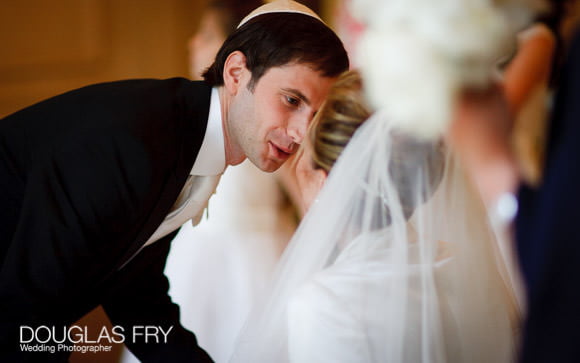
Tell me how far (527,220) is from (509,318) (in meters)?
0.68

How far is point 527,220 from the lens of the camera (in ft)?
2.15

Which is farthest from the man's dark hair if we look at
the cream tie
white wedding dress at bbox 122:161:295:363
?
white wedding dress at bbox 122:161:295:363

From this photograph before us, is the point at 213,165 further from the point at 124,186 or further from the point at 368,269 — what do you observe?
the point at 368,269

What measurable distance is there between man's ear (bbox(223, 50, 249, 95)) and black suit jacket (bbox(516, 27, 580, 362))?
0.94m

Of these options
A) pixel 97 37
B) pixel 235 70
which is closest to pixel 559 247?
pixel 235 70

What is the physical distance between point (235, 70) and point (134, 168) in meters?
0.42

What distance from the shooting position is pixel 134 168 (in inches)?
47.3

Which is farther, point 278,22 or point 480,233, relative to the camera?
point 278,22

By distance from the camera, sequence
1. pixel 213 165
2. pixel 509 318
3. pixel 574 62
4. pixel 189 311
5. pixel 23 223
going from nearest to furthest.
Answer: pixel 574 62, pixel 23 223, pixel 509 318, pixel 213 165, pixel 189 311

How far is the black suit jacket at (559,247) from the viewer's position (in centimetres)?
61

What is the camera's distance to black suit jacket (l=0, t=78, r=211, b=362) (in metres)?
1.16

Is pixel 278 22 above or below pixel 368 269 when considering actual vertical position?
above

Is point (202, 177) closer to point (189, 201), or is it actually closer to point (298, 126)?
point (189, 201)

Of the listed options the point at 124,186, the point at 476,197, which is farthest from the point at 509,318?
the point at 124,186
